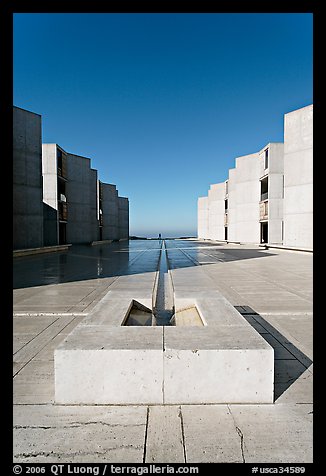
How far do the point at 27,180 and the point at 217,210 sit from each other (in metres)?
36.4

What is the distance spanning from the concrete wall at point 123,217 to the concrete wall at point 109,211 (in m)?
8.52

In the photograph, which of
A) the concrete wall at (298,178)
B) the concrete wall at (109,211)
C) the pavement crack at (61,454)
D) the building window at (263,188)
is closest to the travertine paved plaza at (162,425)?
the pavement crack at (61,454)

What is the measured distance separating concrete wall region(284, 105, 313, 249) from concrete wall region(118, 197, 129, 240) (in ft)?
119

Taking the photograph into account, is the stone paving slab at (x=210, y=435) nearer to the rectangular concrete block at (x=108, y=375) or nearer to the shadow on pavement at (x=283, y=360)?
the rectangular concrete block at (x=108, y=375)

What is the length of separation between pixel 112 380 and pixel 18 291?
21.9 feet

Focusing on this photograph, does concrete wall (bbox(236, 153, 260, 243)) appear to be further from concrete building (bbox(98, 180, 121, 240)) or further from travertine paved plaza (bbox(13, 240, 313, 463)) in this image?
travertine paved plaza (bbox(13, 240, 313, 463))

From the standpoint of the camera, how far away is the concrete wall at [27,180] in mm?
18750

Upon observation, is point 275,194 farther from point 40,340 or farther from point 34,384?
point 34,384

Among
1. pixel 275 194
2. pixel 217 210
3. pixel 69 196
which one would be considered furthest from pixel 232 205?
pixel 69 196

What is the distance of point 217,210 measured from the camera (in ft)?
161

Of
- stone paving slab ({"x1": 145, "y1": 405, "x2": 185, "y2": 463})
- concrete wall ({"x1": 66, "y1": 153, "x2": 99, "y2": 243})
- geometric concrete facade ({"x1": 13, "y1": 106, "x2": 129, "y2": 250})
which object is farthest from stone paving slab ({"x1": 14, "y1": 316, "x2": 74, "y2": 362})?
concrete wall ({"x1": 66, "y1": 153, "x2": 99, "y2": 243})

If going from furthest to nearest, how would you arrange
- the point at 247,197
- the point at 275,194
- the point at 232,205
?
the point at 232,205 → the point at 247,197 → the point at 275,194
